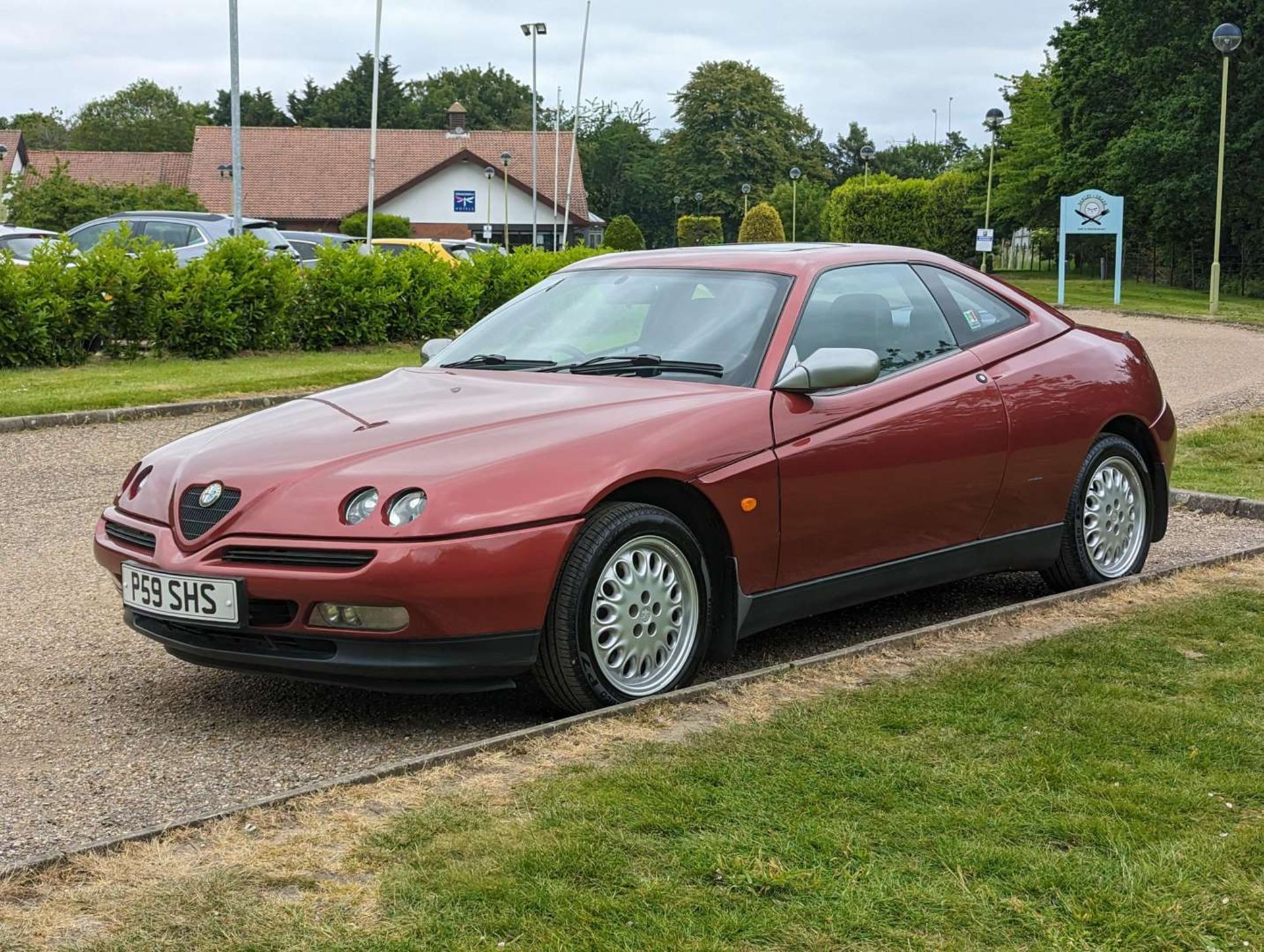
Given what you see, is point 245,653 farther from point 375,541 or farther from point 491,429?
point 491,429

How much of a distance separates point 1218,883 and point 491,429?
2.58m

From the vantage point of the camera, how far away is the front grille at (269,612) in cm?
470

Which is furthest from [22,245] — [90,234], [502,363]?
[502,363]

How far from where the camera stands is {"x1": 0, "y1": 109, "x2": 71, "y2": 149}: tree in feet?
423

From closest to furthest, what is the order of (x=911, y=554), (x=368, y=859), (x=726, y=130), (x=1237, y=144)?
1. (x=368, y=859)
2. (x=911, y=554)
3. (x=1237, y=144)
4. (x=726, y=130)

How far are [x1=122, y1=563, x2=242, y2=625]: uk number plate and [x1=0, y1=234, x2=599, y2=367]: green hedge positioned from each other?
12507 millimetres

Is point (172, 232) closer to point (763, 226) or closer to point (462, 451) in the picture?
point (462, 451)

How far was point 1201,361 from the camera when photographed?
20.0 meters

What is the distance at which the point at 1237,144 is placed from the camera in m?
43.4

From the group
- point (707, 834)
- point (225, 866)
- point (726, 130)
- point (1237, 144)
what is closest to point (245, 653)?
point (225, 866)

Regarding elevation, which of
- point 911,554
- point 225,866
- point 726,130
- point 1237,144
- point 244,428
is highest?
point 726,130

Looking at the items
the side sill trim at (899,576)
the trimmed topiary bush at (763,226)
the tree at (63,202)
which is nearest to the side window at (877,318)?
the side sill trim at (899,576)

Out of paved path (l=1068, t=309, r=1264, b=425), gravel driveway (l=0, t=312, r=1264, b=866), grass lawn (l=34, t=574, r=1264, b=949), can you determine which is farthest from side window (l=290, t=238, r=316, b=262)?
grass lawn (l=34, t=574, r=1264, b=949)

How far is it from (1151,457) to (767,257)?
2225 mm
